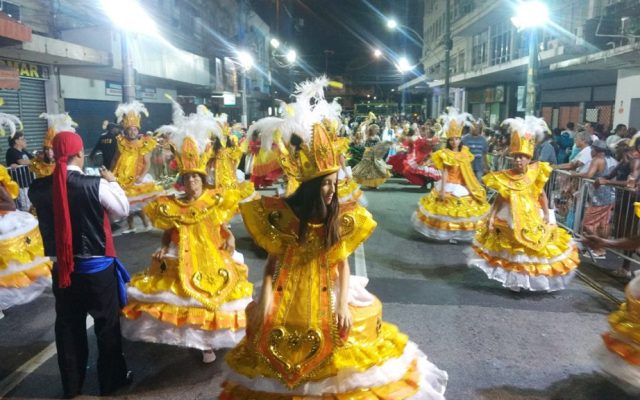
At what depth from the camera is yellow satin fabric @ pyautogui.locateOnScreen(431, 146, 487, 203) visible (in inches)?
383

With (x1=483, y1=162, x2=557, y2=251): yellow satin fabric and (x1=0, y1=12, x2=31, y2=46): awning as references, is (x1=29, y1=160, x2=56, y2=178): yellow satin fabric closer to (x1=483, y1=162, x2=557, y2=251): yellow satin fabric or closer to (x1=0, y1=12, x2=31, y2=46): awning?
(x1=0, y1=12, x2=31, y2=46): awning

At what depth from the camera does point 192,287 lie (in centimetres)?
464

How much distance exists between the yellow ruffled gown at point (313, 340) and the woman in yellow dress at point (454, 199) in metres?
6.32

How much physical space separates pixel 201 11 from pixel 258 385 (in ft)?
110

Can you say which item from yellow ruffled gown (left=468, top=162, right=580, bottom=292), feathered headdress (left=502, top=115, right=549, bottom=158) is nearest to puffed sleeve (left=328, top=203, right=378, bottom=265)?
yellow ruffled gown (left=468, top=162, right=580, bottom=292)

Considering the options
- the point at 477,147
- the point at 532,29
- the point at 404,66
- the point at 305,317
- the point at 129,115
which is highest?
the point at 404,66

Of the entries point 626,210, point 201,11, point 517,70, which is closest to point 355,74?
point 201,11

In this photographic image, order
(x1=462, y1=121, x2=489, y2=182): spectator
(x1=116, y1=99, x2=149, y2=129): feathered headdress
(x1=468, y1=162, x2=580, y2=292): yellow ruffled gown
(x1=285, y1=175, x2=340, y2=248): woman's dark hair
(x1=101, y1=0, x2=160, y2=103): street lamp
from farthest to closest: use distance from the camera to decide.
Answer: (x1=462, y1=121, x2=489, y2=182): spectator < (x1=101, y1=0, x2=160, y2=103): street lamp < (x1=116, y1=99, x2=149, y2=129): feathered headdress < (x1=468, y1=162, x2=580, y2=292): yellow ruffled gown < (x1=285, y1=175, x2=340, y2=248): woman's dark hair

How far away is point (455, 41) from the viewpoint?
1581 inches

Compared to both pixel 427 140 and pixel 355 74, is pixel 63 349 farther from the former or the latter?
pixel 355 74

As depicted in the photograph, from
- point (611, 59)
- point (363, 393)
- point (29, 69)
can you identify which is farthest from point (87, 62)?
point (611, 59)

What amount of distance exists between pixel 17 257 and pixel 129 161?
4048mm

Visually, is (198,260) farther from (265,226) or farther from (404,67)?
(404,67)

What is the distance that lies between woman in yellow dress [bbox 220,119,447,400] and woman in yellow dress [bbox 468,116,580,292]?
364 centimetres
